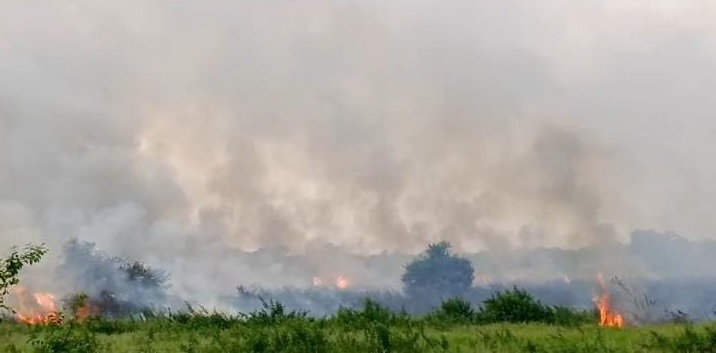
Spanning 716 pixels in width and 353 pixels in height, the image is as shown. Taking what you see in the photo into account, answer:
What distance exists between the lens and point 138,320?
2959 centimetres

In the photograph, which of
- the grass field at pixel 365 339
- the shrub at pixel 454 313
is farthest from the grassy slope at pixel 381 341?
the shrub at pixel 454 313

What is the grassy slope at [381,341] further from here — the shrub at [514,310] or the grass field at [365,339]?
the shrub at [514,310]

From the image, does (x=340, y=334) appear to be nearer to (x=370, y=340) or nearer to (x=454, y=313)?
(x=370, y=340)

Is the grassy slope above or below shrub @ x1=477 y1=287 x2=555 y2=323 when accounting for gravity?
below

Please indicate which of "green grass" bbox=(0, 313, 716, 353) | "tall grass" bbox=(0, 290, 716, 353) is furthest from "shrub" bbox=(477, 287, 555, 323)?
"green grass" bbox=(0, 313, 716, 353)

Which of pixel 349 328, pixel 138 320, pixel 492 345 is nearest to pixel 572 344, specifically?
pixel 492 345

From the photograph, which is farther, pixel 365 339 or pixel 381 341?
pixel 365 339

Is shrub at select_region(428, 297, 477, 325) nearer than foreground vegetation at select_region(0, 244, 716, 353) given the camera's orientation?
No

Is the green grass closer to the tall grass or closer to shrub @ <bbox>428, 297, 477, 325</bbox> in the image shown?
the tall grass

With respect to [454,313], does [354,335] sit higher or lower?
lower

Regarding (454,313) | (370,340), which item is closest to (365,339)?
(370,340)

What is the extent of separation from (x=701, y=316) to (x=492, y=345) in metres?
12.0

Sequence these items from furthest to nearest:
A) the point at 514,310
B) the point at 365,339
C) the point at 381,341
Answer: the point at 514,310
the point at 365,339
the point at 381,341

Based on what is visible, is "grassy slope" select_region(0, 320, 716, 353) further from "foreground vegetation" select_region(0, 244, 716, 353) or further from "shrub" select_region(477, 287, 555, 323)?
"shrub" select_region(477, 287, 555, 323)
